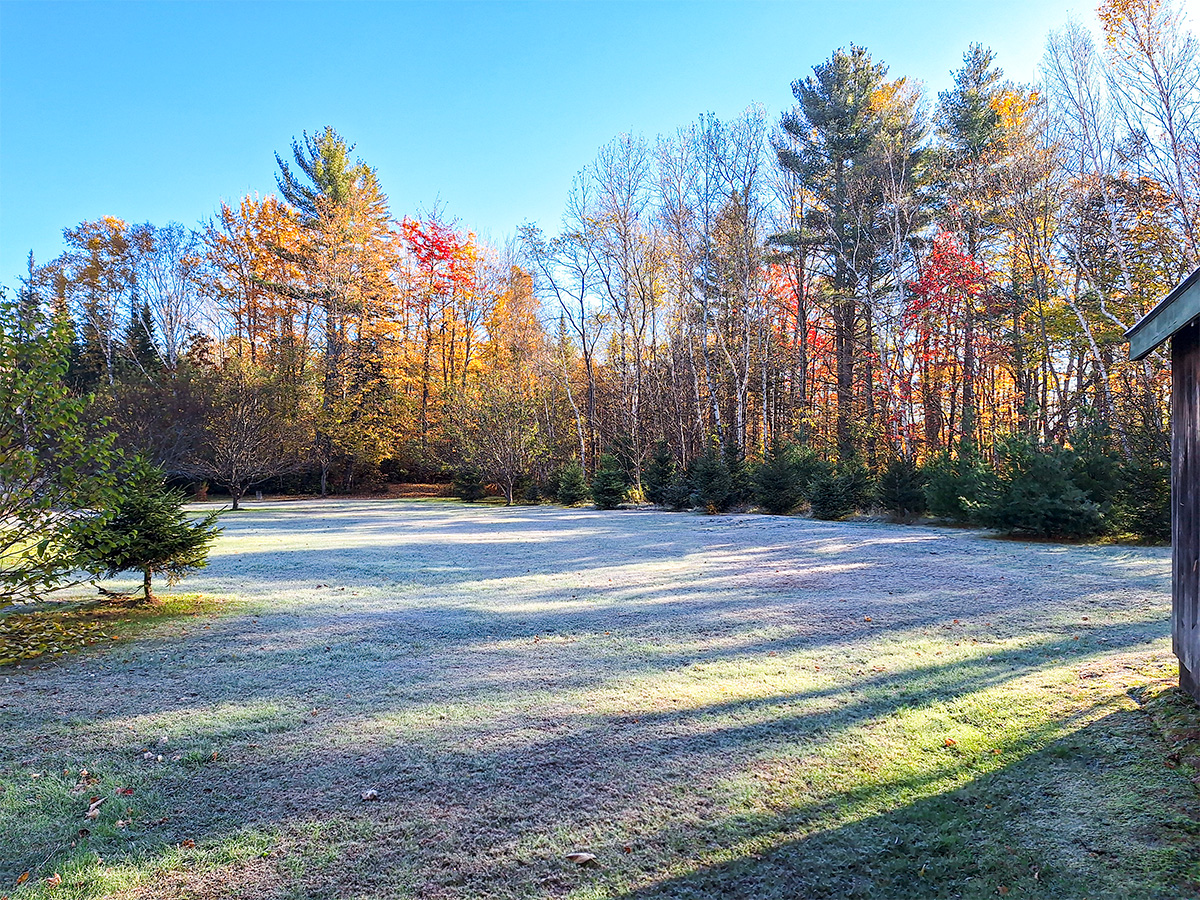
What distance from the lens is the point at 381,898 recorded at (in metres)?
2.03

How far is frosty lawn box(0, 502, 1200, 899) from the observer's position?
2.16m

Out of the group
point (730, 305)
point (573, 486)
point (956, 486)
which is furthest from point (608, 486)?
point (956, 486)

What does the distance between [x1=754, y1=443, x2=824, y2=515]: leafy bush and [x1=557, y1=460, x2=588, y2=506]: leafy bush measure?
7068mm

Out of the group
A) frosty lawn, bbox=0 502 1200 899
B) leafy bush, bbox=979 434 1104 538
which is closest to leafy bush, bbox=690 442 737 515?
leafy bush, bbox=979 434 1104 538

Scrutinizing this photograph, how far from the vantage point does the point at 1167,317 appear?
3029 mm

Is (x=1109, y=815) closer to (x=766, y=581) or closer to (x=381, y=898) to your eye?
(x=381, y=898)

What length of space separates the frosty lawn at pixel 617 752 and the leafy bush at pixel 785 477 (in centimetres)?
966

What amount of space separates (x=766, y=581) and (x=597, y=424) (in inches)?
752

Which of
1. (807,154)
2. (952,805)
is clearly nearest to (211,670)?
(952,805)

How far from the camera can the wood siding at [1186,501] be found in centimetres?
308

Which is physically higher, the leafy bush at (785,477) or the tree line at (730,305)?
the tree line at (730,305)

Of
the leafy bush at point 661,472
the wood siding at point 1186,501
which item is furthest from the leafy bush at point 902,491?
the wood siding at point 1186,501

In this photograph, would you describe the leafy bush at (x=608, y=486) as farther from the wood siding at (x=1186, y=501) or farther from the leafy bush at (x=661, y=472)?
the wood siding at (x=1186, y=501)

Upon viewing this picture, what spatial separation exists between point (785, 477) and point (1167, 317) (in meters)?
13.2
